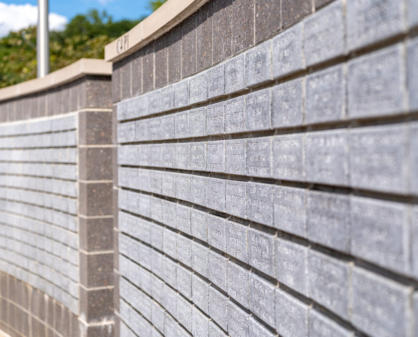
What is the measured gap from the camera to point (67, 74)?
6.27 m

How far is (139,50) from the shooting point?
4855 mm

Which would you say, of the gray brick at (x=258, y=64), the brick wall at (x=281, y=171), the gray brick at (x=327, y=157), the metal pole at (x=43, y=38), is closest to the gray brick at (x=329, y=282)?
the brick wall at (x=281, y=171)

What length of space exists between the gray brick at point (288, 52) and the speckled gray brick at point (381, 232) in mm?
706

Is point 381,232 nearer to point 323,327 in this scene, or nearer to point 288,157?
point 323,327

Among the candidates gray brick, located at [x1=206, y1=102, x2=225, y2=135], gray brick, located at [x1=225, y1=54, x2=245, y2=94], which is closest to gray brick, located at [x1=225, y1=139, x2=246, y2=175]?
gray brick, located at [x1=206, y1=102, x2=225, y2=135]

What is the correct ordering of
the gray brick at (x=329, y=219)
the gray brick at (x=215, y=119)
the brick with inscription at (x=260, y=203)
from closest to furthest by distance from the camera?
the gray brick at (x=329, y=219), the brick with inscription at (x=260, y=203), the gray brick at (x=215, y=119)

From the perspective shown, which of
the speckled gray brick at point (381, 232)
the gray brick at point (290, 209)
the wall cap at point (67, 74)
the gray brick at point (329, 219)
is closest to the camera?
the speckled gray brick at point (381, 232)

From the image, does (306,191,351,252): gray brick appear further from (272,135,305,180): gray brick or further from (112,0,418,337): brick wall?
(272,135,305,180): gray brick

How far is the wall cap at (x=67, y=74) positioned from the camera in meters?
5.86

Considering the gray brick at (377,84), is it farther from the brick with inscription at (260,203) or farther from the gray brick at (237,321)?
the gray brick at (237,321)

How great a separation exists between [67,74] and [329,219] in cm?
475

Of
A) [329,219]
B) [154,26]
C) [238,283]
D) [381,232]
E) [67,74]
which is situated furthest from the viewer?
[67,74]

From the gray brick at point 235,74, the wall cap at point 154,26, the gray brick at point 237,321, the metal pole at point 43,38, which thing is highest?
the metal pole at point 43,38

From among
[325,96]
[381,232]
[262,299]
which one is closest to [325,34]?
[325,96]
